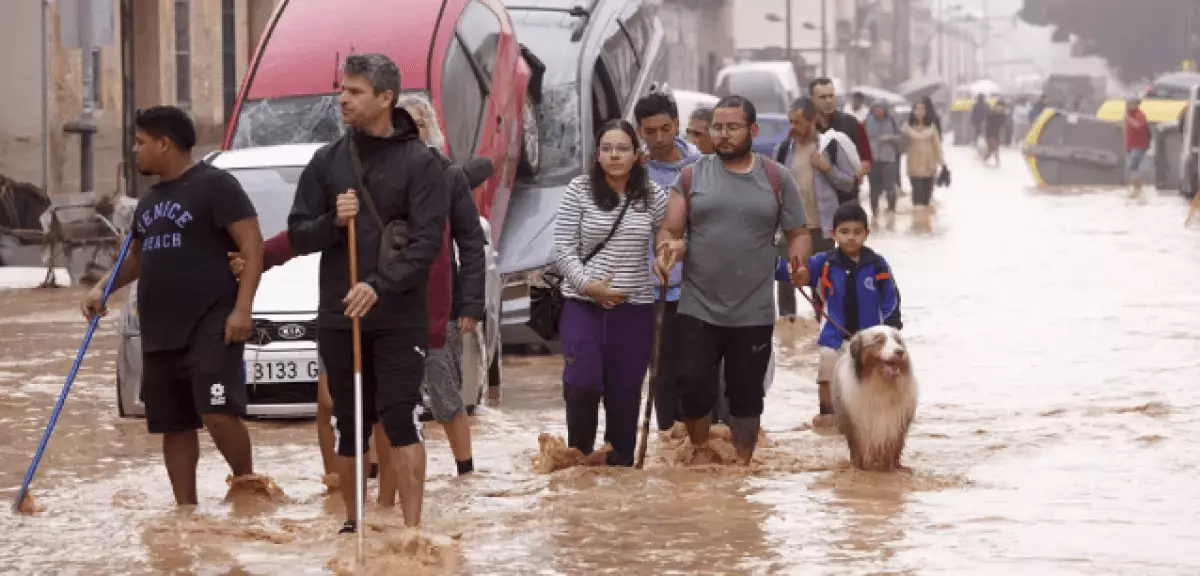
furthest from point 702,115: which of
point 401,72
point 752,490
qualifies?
point 401,72

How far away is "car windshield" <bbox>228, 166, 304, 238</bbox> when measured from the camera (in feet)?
42.3

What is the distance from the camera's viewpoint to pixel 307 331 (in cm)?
1204

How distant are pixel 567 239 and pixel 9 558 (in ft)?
8.95

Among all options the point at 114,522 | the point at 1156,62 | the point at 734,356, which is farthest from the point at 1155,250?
the point at 1156,62

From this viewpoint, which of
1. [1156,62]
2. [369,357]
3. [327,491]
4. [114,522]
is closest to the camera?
[369,357]

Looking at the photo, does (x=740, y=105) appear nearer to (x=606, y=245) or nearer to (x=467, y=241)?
(x=606, y=245)

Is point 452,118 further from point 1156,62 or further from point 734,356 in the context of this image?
point 1156,62

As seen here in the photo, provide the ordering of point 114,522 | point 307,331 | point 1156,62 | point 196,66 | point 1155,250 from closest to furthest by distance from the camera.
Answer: point 114,522 < point 307,331 < point 1155,250 < point 196,66 < point 1156,62

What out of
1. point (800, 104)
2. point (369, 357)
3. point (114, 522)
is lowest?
point (114, 522)

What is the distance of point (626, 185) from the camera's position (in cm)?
999

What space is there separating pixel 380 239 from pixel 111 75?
72.1 ft

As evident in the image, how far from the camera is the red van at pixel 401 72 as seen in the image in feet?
49.0

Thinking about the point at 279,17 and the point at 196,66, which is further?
the point at 196,66

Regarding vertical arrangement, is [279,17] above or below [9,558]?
above
